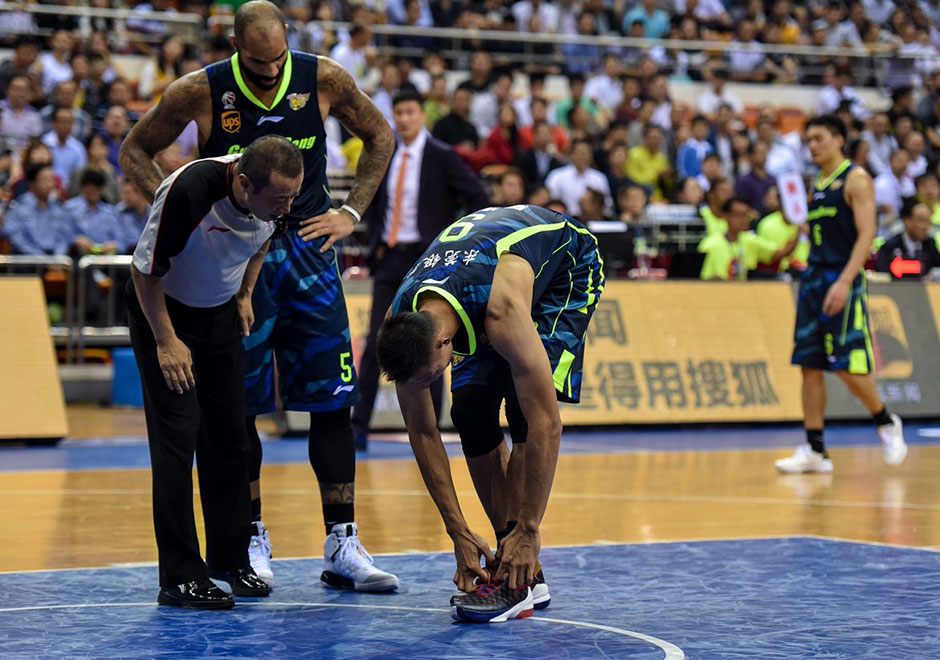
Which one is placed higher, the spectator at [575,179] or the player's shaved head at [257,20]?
the player's shaved head at [257,20]

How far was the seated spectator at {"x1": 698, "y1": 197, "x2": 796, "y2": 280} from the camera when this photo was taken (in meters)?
15.4

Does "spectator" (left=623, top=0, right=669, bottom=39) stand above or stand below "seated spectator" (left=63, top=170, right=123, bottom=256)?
above

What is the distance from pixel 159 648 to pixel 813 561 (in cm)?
306

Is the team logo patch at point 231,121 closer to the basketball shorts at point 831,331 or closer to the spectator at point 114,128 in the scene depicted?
the basketball shorts at point 831,331

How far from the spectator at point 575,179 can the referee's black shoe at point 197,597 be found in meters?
12.0

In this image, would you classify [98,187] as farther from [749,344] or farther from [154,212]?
[154,212]

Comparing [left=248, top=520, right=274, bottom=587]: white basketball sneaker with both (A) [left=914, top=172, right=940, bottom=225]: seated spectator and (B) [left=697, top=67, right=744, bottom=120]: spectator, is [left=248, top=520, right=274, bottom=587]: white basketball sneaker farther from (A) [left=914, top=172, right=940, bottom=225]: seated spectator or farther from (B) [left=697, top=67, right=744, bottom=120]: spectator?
(B) [left=697, top=67, right=744, bottom=120]: spectator

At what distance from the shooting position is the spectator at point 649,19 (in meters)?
23.7

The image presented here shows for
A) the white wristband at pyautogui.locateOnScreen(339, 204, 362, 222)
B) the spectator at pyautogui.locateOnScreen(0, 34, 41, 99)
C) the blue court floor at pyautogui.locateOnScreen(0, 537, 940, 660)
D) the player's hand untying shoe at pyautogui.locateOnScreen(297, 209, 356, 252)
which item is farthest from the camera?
the spectator at pyautogui.locateOnScreen(0, 34, 41, 99)

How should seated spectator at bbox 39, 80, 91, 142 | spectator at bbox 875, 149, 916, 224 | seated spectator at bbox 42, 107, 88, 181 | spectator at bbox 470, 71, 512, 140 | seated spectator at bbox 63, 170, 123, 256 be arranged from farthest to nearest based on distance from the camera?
spectator at bbox 875, 149, 916, 224 → spectator at bbox 470, 71, 512, 140 → seated spectator at bbox 39, 80, 91, 142 → seated spectator at bbox 42, 107, 88, 181 → seated spectator at bbox 63, 170, 123, 256

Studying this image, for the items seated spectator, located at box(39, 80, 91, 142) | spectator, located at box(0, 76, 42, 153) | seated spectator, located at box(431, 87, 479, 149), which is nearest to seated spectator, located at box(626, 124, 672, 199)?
seated spectator, located at box(431, 87, 479, 149)

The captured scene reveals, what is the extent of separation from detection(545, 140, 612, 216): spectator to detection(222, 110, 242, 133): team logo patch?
11.3m

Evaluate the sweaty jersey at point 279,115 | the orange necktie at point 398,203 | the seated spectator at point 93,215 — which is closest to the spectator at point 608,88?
the seated spectator at point 93,215

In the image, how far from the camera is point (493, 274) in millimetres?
4855
